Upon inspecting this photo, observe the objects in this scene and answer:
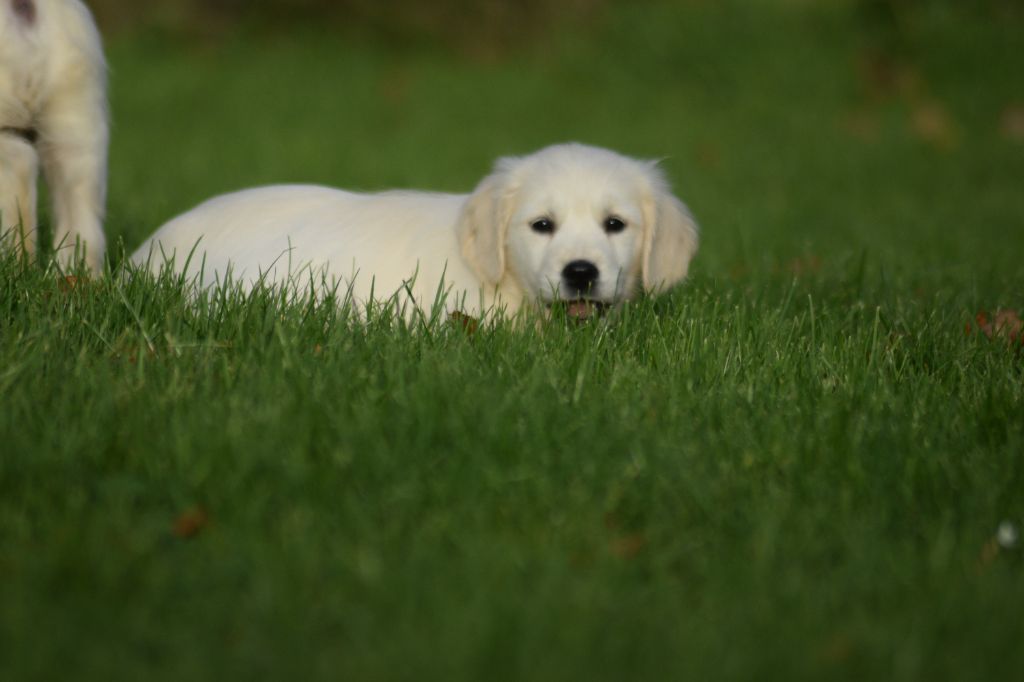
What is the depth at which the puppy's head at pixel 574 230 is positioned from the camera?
3.85m

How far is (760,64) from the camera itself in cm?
1362

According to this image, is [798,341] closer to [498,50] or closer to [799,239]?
[799,239]

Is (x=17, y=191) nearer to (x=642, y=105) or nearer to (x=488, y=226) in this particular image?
(x=488, y=226)

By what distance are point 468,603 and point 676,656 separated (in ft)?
1.25

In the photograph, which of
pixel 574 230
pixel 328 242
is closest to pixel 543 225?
pixel 574 230

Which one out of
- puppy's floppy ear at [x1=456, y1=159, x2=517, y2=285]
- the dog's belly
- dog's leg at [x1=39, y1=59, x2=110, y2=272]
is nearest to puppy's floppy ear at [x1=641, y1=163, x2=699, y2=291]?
puppy's floppy ear at [x1=456, y1=159, x2=517, y2=285]

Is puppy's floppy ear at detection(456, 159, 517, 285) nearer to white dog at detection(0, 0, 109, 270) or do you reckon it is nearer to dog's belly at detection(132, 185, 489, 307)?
dog's belly at detection(132, 185, 489, 307)

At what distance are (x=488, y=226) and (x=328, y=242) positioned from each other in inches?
24.2

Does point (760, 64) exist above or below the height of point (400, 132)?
above

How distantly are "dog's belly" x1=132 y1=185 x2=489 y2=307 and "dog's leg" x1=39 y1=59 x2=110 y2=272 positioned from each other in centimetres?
23

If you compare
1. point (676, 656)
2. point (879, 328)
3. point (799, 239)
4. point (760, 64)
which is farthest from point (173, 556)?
point (760, 64)

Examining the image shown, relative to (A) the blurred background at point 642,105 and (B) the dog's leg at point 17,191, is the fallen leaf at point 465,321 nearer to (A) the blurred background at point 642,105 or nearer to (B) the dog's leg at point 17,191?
(B) the dog's leg at point 17,191

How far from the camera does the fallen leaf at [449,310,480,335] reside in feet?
12.0

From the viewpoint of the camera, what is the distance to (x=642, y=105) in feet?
41.0
